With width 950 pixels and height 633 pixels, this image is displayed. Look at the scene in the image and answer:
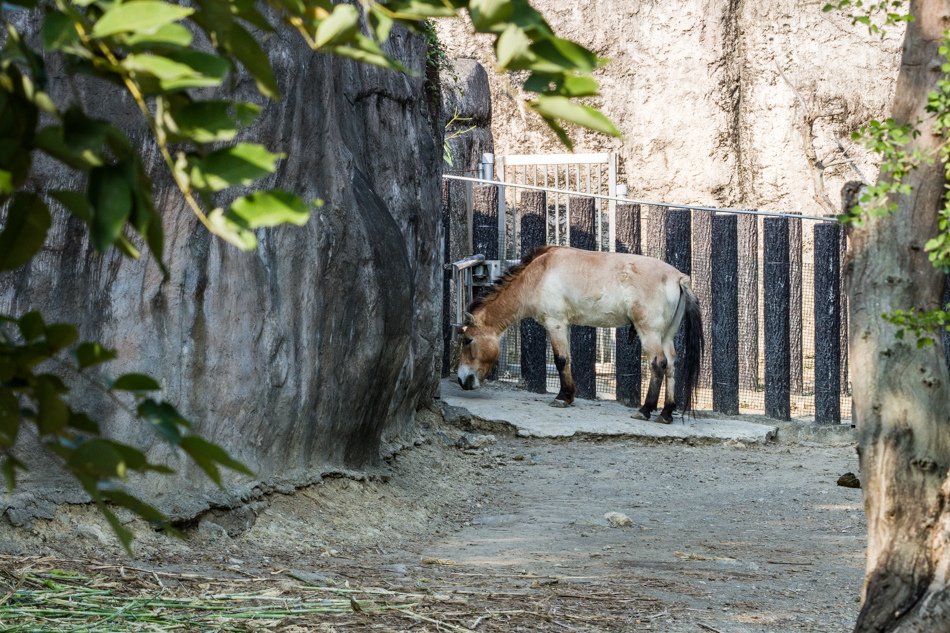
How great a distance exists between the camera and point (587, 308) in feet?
33.3

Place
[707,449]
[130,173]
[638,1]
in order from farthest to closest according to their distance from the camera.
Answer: [638,1] < [707,449] < [130,173]

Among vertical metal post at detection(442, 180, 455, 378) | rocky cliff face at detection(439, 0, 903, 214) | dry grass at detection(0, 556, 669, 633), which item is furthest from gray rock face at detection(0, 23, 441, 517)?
rocky cliff face at detection(439, 0, 903, 214)

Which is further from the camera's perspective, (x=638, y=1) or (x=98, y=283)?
(x=638, y=1)

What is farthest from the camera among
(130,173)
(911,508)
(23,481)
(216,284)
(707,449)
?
(707,449)

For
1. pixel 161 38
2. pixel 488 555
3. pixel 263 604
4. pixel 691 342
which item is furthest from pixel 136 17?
pixel 691 342

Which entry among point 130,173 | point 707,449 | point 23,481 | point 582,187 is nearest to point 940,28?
point 130,173

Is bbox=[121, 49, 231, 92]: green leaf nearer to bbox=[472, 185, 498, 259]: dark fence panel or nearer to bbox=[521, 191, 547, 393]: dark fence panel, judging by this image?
bbox=[521, 191, 547, 393]: dark fence panel

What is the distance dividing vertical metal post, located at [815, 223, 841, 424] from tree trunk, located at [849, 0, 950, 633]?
7.14m

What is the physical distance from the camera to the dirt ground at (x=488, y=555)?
3.41 metres

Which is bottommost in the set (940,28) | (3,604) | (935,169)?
(3,604)

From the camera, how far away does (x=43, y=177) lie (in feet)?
14.0

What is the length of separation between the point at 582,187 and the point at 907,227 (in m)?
11.0

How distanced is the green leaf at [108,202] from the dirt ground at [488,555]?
2280 millimetres

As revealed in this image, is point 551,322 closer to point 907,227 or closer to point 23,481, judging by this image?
point 23,481
